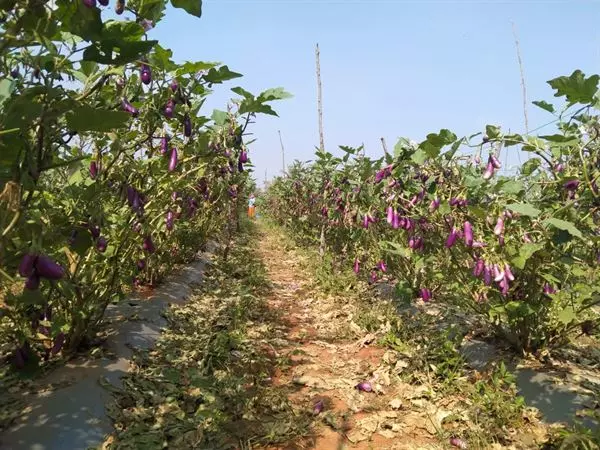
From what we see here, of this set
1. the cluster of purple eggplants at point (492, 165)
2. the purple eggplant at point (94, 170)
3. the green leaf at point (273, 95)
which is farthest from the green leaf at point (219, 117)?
the cluster of purple eggplants at point (492, 165)

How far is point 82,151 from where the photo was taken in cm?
274

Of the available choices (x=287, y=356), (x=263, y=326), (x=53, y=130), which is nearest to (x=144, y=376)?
(x=287, y=356)

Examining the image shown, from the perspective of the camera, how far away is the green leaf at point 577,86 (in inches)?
Result: 77.8

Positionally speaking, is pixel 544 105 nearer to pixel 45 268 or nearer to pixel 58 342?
pixel 45 268

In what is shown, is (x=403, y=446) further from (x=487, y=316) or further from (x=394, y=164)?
(x=394, y=164)

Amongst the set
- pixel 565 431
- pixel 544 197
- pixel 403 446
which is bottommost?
pixel 403 446

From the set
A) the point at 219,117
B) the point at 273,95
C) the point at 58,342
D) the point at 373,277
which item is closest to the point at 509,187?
the point at 273,95

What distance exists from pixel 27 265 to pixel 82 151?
1.76 m

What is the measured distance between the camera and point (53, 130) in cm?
152

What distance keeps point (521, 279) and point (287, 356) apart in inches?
70.7

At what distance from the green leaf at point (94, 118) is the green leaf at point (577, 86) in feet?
5.92

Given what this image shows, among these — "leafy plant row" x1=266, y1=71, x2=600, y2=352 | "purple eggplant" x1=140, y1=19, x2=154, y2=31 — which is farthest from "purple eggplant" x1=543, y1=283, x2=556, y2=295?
"purple eggplant" x1=140, y1=19, x2=154, y2=31

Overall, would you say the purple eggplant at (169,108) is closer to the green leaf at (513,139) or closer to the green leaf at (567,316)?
the green leaf at (513,139)

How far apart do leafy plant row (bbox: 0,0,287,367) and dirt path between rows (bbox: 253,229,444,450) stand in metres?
1.43
